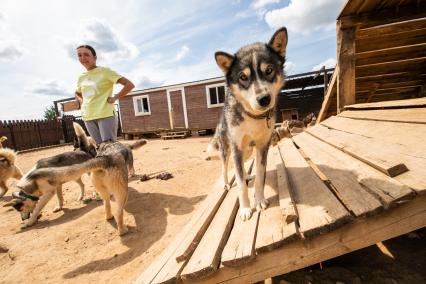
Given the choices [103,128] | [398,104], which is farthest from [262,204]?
[103,128]

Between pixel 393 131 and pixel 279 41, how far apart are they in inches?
68.1

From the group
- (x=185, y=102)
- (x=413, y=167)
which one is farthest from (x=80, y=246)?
(x=185, y=102)

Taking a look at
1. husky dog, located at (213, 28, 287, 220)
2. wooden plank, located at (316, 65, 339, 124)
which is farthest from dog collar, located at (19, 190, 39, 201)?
wooden plank, located at (316, 65, 339, 124)

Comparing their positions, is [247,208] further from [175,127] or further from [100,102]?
[175,127]

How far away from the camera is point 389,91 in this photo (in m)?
8.13

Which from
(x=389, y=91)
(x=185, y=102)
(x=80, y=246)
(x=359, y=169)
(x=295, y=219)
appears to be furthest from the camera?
(x=185, y=102)

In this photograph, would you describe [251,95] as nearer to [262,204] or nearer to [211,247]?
[262,204]

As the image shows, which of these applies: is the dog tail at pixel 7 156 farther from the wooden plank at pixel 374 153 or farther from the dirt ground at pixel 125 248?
the wooden plank at pixel 374 153

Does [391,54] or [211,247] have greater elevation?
[391,54]

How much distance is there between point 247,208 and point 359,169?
1.12 m

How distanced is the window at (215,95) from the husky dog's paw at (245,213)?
48.8 feet

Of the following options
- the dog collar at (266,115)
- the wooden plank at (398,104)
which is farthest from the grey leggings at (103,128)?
the wooden plank at (398,104)

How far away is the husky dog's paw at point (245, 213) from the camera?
7.21ft

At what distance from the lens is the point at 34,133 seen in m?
20.0
